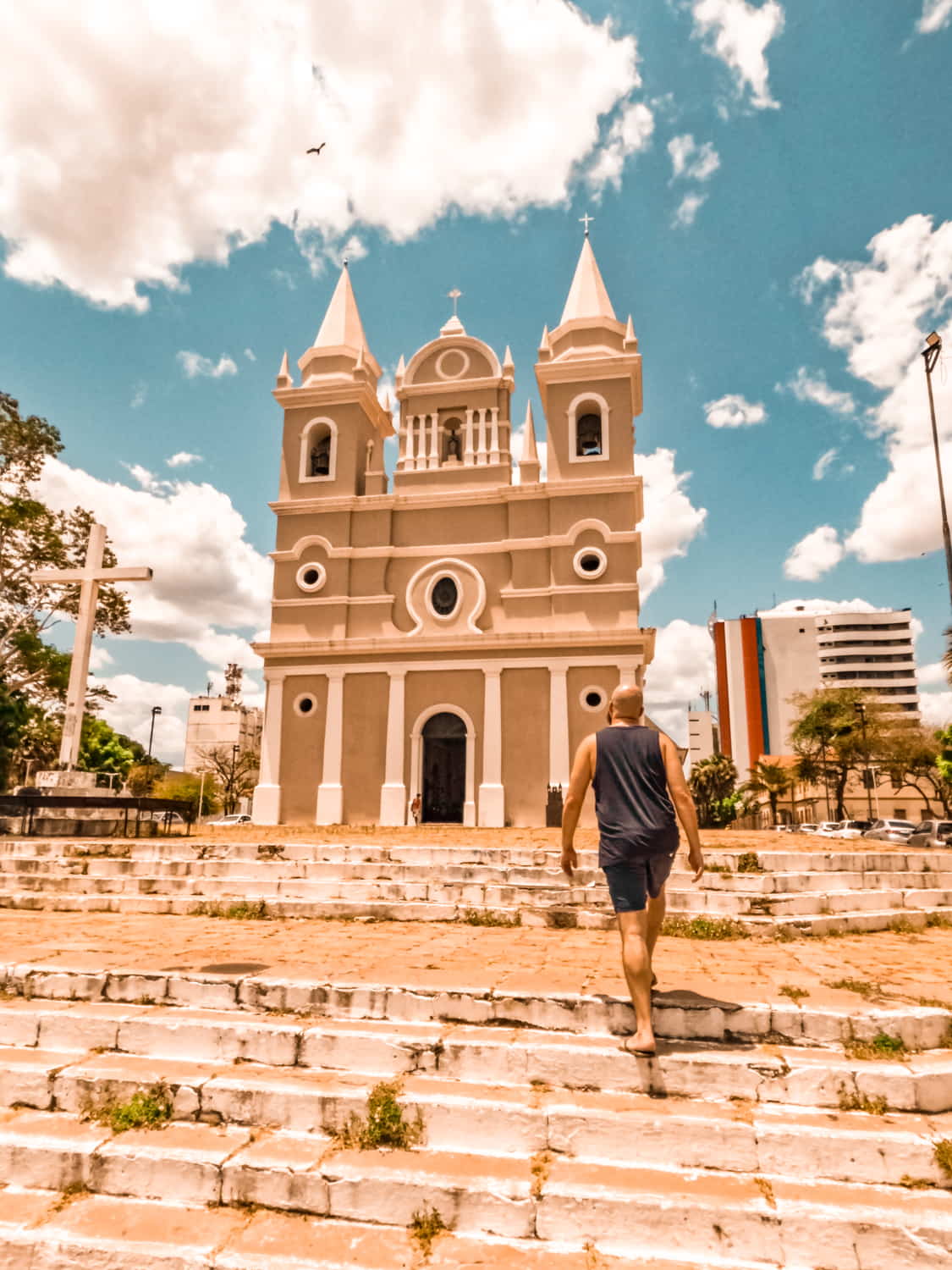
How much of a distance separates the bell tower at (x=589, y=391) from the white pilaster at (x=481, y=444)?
6.12ft

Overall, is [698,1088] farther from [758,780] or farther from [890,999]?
[758,780]

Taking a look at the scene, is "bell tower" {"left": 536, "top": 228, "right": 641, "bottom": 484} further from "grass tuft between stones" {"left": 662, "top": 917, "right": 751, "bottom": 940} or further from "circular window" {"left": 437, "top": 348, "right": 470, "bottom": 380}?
"grass tuft between stones" {"left": 662, "top": 917, "right": 751, "bottom": 940}

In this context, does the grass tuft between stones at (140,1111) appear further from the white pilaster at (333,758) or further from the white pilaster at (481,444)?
the white pilaster at (481,444)

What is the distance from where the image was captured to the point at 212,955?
202 inches

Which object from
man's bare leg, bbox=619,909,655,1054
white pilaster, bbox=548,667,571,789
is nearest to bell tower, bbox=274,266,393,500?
white pilaster, bbox=548,667,571,789

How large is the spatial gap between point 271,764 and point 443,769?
184 inches

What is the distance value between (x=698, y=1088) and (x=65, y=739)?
15.2 metres

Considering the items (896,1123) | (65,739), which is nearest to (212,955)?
(896,1123)

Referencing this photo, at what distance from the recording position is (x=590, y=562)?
2117cm

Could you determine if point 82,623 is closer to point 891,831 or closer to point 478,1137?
point 478,1137

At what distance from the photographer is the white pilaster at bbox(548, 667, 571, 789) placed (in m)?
19.5

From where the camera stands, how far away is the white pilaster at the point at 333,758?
67.2 ft

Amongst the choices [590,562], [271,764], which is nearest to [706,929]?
[590,562]

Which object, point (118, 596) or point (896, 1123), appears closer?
point (896, 1123)
